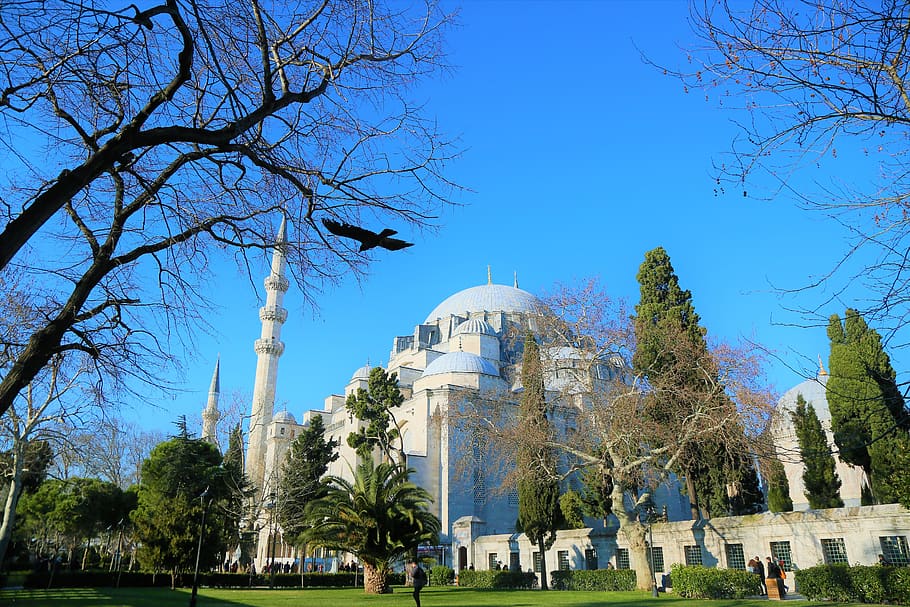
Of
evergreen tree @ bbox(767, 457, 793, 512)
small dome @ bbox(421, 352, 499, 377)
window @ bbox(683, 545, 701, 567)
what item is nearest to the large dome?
small dome @ bbox(421, 352, 499, 377)

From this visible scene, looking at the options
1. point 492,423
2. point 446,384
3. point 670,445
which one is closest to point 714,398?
point 670,445

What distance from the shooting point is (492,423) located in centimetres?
2250

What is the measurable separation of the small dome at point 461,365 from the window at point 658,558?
19024mm

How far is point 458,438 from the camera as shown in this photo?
1467 inches

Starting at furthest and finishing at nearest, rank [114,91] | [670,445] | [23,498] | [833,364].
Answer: [23,498] → [833,364] → [670,445] → [114,91]

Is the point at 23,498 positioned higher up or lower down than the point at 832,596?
higher up

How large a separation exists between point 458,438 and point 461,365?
526cm

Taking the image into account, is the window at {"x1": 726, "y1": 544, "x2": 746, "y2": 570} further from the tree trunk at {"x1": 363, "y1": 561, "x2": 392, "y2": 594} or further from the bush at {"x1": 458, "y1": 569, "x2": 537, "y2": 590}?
the tree trunk at {"x1": 363, "y1": 561, "x2": 392, "y2": 594}

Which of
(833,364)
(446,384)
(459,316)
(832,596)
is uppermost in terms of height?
(459,316)

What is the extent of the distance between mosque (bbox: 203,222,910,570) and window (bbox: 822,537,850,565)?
0.67ft

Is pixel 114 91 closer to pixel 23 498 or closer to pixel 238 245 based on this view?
pixel 238 245

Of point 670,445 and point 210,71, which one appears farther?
point 670,445

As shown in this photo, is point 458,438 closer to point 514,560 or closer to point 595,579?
point 514,560

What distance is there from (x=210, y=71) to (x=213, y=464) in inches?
1107
